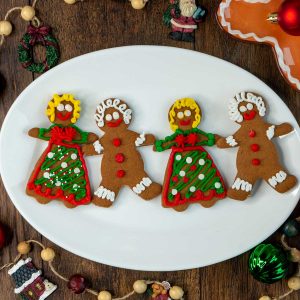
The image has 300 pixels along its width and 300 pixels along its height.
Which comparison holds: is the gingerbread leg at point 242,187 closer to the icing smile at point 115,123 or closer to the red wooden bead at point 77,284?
the icing smile at point 115,123

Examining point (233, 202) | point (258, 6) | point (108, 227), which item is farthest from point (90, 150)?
point (258, 6)

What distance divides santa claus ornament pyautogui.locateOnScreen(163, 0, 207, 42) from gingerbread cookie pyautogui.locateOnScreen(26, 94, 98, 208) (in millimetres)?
253

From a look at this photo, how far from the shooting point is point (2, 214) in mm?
1091

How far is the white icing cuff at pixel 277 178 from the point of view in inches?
39.5

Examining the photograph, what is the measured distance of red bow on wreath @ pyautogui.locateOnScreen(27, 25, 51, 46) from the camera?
1.05 m

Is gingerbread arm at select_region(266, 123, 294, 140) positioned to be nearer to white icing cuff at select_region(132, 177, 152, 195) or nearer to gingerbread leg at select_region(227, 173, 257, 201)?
gingerbread leg at select_region(227, 173, 257, 201)

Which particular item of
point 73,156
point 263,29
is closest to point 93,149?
point 73,156

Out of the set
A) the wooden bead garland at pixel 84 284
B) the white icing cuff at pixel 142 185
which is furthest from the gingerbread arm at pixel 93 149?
the wooden bead garland at pixel 84 284

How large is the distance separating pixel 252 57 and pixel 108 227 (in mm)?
465

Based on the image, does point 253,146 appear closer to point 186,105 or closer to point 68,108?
point 186,105

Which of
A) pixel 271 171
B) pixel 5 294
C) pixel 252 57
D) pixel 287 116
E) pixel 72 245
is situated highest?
pixel 252 57

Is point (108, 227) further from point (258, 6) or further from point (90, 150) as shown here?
point (258, 6)

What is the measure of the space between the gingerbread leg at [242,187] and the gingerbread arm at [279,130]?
0.10 m

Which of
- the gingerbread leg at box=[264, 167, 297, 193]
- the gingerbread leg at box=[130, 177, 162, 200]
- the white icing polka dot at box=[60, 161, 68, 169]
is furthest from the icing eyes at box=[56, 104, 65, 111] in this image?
the gingerbread leg at box=[264, 167, 297, 193]
